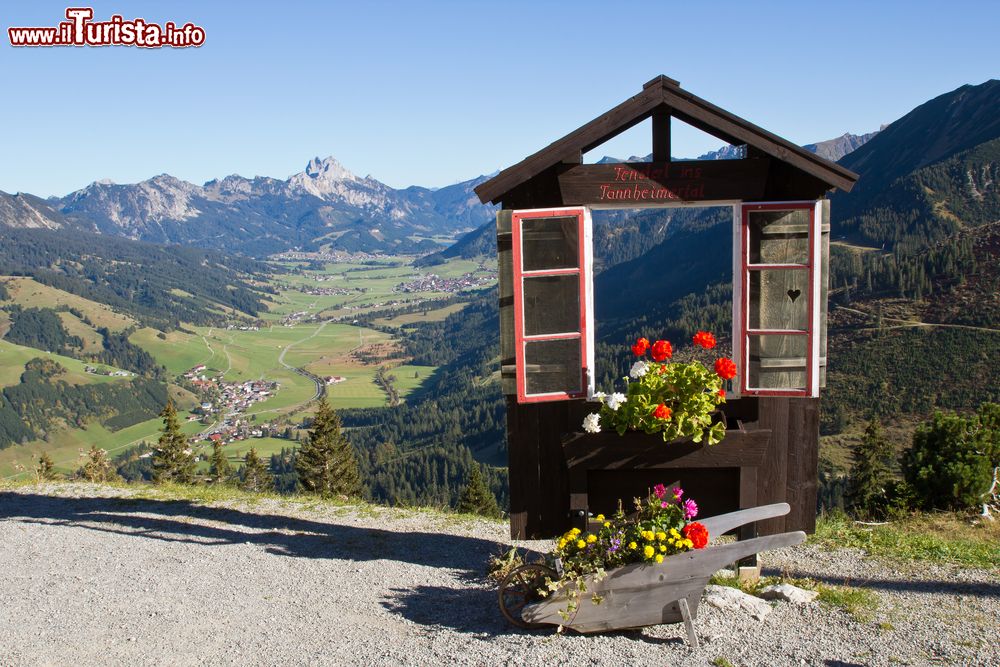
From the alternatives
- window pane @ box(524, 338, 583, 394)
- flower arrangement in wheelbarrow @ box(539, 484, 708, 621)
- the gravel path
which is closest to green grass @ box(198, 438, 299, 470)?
the gravel path

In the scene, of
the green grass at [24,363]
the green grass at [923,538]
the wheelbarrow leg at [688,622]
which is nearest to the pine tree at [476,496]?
the green grass at [923,538]

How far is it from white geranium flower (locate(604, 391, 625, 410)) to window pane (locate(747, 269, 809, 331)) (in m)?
1.64

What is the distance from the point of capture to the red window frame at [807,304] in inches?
299

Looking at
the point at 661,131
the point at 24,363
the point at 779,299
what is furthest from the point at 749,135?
the point at 24,363

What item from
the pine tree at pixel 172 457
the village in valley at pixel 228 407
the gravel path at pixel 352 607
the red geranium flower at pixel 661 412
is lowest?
the village in valley at pixel 228 407

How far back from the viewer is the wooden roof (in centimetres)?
744

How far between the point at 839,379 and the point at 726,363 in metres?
95.4

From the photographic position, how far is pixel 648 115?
7848 millimetres

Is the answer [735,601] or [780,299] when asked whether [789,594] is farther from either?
[780,299]

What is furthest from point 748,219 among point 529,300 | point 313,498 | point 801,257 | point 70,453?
point 70,453

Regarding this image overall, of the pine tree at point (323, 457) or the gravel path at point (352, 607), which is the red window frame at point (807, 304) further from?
the pine tree at point (323, 457)

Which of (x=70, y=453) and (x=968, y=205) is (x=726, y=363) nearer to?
(x=70, y=453)

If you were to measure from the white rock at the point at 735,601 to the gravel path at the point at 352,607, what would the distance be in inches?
3.4

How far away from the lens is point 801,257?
7.66m
